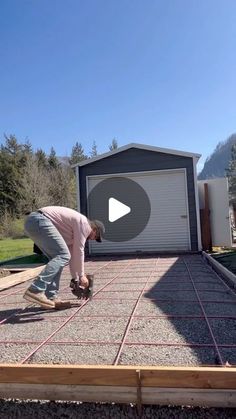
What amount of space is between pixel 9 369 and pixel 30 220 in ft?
7.18

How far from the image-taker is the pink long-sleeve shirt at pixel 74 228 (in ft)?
14.6

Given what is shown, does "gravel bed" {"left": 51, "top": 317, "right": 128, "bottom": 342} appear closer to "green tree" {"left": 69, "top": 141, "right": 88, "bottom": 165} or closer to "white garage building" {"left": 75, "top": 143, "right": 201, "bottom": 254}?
"white garage building" {"left": 75, "top": 143, "right": 201, "bottom": 254}

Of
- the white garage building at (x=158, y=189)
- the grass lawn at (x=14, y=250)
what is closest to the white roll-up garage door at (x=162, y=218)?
the white garage building at (x=158, y=189)

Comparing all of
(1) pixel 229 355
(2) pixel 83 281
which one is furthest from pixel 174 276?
(1) pixel 229 355

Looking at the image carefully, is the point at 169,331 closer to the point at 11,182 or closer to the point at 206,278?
the point at 206,278

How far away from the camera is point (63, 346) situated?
3.25 metres

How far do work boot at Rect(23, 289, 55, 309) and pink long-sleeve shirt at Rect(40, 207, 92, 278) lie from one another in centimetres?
46

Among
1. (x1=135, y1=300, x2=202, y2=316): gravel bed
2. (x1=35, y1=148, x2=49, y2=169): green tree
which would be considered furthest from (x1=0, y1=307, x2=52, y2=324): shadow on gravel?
(x1=35, y1=148, x2=49, y2=169): green tree

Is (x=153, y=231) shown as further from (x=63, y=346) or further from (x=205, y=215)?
(x=63, y=346)

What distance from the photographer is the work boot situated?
4.21 metres

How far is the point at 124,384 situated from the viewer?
7.31 ft

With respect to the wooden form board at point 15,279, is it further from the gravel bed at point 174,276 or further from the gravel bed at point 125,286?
the gravel bed at point 174,276

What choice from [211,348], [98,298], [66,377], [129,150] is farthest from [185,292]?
[129,150]

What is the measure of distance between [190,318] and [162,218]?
329 inches
